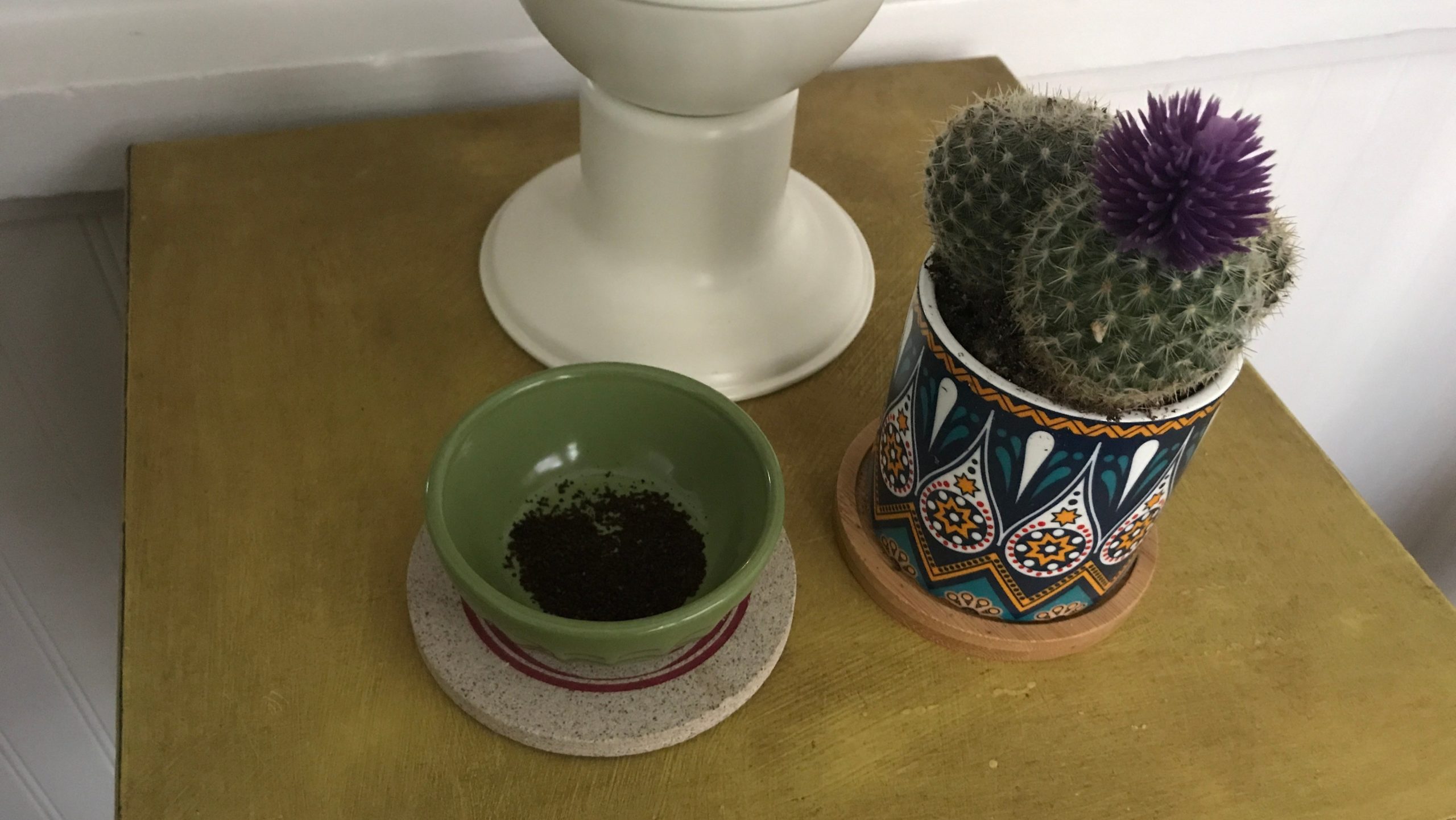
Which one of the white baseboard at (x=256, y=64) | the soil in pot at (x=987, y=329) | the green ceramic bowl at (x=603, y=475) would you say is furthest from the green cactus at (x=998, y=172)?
the white baseboard at (x=256, y=64)

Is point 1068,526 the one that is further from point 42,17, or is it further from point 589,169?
point 42,17

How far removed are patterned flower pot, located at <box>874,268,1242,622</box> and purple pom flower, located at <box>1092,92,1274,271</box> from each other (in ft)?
0.24

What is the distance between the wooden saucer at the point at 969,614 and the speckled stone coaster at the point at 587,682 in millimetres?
54

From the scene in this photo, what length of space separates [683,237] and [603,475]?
136 mm

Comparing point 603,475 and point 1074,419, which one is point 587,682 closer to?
point 603,475

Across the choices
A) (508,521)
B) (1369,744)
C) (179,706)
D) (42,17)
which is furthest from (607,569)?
(42,17)

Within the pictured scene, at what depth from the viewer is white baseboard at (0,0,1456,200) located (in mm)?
614

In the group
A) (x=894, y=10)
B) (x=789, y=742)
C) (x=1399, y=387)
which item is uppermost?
(x=894, y=10)

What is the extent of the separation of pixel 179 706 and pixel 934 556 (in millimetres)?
314

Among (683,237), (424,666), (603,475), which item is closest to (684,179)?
(683,237)

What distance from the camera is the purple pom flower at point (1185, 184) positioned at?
316mm

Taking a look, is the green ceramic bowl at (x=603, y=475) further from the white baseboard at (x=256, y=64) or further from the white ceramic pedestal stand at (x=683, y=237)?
the white baseboard at (x=256, y=64)

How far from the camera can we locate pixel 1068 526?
0.41m

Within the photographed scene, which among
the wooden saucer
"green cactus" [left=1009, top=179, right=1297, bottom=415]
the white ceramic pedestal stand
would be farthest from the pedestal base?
"green cactus" [left=1009, top=179, right=1297, bottom=415]
